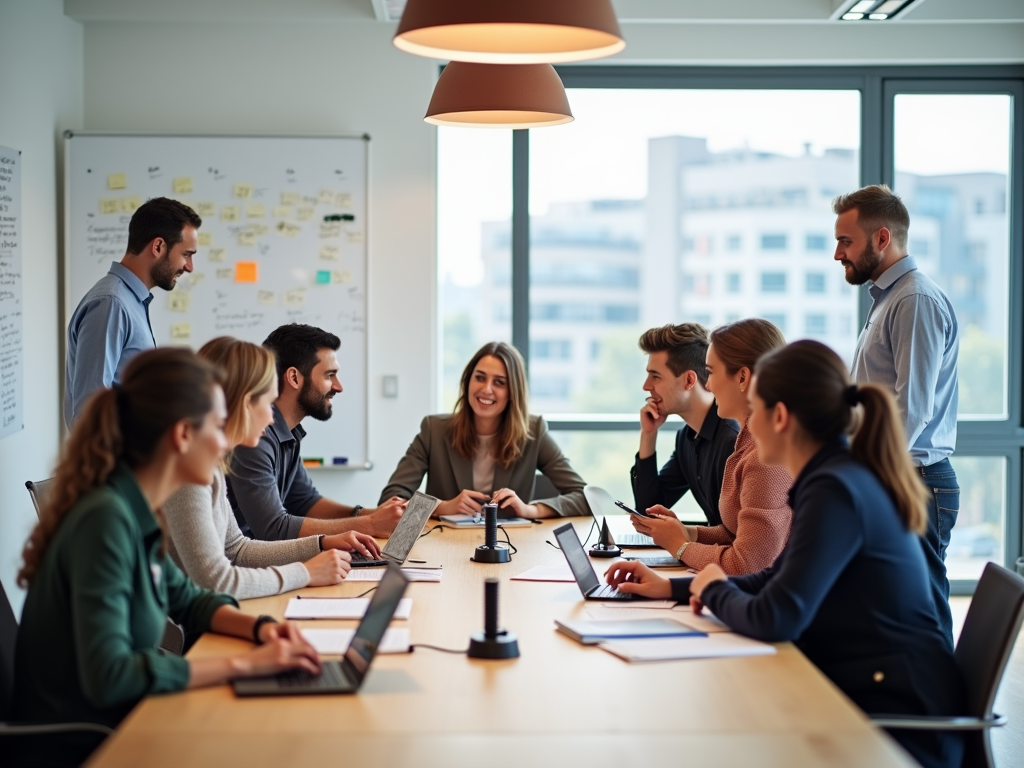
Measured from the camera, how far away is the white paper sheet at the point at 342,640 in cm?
199

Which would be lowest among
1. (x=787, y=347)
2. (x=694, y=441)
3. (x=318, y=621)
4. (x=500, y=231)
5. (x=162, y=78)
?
(x=318, y=621)

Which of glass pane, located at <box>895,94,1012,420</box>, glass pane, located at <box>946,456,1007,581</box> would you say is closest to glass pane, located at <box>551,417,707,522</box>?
glass pane, located at <box>946,456,1007,581</box>

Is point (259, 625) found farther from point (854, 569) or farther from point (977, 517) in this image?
point (977, 517)

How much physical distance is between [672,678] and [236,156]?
3747 millimetres

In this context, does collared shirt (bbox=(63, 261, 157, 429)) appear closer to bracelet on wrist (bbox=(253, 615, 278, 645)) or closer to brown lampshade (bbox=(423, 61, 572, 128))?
brown lampshade (bbox=(423, 61, 572, 128))

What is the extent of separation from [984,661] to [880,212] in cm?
212

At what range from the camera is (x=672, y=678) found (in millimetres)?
1833

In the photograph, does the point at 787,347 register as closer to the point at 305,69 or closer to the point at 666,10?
the point at 666,10

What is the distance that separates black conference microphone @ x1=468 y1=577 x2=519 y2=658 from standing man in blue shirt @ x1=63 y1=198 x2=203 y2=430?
2.17 meters

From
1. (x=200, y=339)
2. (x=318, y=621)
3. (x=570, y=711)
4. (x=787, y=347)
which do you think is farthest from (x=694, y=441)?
(x=200, y=339)

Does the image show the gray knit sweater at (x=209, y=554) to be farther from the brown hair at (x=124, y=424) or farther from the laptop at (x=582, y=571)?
the laptop at (x=582, y=571)

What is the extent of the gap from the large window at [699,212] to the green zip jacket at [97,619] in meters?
3.45

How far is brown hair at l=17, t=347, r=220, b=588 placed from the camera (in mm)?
1796

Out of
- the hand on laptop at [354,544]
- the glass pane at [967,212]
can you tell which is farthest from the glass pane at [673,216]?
the hand on laptop at [354,544]
